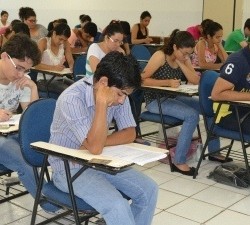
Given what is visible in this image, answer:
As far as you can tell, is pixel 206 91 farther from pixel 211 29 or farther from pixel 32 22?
pixel 32 22

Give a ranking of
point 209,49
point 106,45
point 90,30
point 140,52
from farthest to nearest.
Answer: point 90,30
point 140,52
point 209,49
point 106,45

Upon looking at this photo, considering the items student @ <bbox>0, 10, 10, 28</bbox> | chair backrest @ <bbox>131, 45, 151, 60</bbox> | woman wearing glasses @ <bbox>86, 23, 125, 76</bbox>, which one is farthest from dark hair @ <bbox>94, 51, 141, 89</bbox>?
student @ <bbox>0, 10, 10, 28</bbox>

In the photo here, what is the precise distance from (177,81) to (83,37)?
11.7 ft

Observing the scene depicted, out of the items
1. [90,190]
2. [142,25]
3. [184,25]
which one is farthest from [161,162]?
[184,25]

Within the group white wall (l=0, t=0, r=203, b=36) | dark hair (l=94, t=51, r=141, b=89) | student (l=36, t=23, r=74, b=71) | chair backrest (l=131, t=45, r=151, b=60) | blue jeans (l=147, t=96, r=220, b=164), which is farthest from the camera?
white wall (l=0, t=0, r=203, b=36)

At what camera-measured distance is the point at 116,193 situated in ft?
6.70

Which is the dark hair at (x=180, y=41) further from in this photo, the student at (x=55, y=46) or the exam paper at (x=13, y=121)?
the exam paper at (x=13, y=121)

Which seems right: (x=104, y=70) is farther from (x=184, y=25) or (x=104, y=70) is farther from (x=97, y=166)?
(x=184, y=25)

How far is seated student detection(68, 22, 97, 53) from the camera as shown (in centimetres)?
675

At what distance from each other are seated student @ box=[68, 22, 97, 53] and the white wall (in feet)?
9.39

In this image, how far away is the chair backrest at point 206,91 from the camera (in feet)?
11.6

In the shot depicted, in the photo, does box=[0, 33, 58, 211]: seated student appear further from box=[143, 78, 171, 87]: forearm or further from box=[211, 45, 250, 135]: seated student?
box=[211, 45, 250, 135]: seated student

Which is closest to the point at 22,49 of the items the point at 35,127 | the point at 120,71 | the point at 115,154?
the point at 35,127

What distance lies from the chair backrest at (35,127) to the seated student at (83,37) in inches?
168
